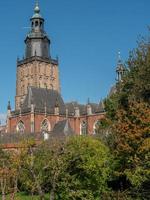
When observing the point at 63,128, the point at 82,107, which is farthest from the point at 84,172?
the point at 82,107

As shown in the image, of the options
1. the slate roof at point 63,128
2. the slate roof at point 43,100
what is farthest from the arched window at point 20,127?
the slate roof at point 63,128

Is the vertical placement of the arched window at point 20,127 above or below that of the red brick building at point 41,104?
below

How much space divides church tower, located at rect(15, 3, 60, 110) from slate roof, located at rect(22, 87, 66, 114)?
1018 centimetres

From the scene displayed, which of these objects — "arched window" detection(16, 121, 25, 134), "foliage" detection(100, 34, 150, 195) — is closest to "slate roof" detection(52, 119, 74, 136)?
"arched window" detection(16, 121, 25, 134)

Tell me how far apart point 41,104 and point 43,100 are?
1641 mm

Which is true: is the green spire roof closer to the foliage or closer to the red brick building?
the red brick building

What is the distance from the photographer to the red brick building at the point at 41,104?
7855 centimetres

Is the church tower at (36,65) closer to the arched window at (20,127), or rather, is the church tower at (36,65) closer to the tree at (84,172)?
the arched window at (20,127)

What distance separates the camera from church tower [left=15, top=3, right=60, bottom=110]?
315ft

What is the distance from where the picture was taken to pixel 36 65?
3765 inches

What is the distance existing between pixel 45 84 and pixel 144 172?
2792 inches

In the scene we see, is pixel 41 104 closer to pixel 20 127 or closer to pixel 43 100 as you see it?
pixel 43 100

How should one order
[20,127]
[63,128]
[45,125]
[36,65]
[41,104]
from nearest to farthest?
[63,128] → [45,125] → [20,127] → [41,104] → [36,65]

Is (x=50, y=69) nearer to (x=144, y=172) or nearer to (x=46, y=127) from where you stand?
(x=46, y=127)
